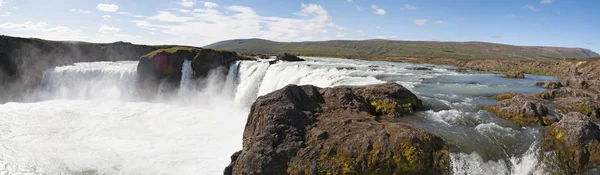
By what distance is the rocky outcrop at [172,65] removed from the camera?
1561 inches

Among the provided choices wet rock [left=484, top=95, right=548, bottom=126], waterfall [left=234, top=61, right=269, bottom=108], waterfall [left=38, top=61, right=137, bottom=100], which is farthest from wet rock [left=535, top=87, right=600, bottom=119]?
waterfall [left=38, top=61, right=137, bottom=100]

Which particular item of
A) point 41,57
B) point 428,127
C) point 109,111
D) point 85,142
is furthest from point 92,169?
point 41,57

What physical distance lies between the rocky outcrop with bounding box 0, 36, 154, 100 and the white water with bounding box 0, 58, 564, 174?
2.80 m

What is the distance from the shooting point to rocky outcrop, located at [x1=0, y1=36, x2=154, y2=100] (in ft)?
144

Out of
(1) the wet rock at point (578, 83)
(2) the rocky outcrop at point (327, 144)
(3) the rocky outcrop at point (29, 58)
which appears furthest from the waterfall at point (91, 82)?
(1) the wet rock at point (578, 83)

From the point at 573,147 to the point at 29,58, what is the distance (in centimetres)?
6064

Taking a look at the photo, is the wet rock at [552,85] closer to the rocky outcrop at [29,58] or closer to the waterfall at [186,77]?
the waterfall at [186,77]

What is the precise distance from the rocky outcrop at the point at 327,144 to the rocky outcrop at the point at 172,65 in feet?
92.7

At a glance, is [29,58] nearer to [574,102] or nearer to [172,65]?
[172,65]

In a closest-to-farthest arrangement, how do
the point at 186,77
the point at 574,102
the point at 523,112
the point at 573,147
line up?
the point at 573,147
the point at 523,112
the point at 574,102
the point at 186,77

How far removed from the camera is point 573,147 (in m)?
11.0

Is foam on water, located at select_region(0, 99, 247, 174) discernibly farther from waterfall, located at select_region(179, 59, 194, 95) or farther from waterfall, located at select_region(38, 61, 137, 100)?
waterfall, located at select_region(38, 61, 137, 100)

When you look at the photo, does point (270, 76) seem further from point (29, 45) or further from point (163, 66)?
point (29, 45)

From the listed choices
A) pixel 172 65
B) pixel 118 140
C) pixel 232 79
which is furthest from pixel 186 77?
pixel 118 140
